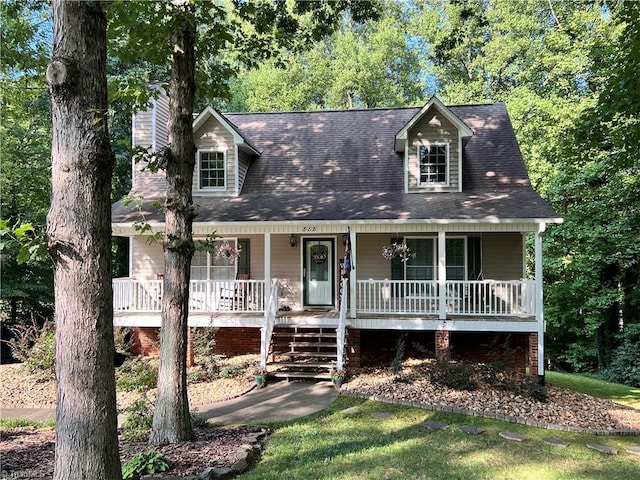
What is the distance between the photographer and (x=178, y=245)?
6555mm

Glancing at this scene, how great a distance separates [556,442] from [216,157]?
447 inches

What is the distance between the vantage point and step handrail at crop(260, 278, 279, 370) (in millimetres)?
10289

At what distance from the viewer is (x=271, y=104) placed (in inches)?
1138

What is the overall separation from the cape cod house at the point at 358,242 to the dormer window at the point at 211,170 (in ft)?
0.14

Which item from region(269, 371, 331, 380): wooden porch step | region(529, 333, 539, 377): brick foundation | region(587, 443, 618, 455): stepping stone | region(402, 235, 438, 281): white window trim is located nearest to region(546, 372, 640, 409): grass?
region(529, 333, 539, 377): brick foundation

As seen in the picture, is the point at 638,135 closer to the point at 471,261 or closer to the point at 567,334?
the point at 471,261

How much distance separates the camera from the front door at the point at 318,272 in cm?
1347

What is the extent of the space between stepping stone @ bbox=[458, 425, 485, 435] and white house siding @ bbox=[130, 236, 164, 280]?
10.3m

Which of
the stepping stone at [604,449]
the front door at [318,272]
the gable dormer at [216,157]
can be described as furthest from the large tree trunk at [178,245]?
the front door at [318,272]

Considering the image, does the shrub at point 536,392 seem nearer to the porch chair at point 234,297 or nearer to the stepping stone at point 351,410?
the stepping stone at point 351,410

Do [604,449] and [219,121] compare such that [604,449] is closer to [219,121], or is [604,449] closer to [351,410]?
[351,410]

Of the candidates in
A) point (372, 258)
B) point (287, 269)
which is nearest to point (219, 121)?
point (287, 269)

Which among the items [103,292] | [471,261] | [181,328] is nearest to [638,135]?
[471,261]

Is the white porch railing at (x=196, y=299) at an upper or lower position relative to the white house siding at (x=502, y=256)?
lower
